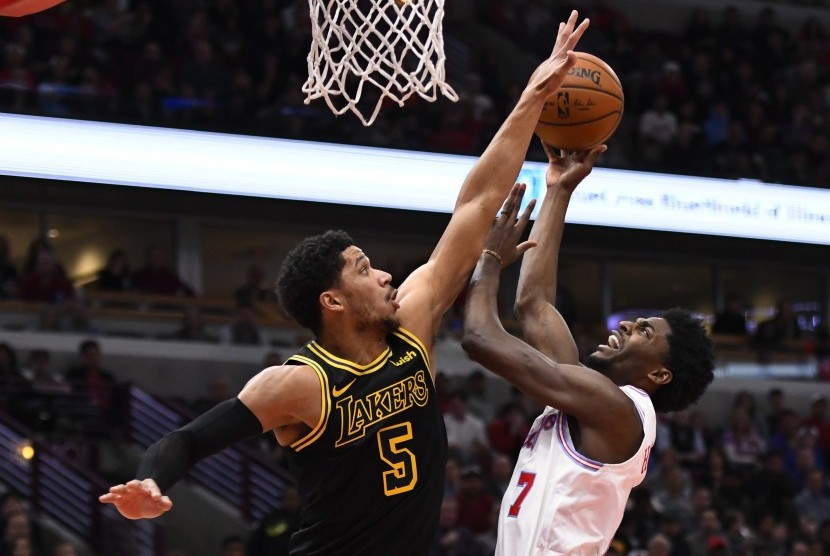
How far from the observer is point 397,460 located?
3566 millimetres

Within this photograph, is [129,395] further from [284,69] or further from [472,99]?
[472,99]

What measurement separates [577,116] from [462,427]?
6.43 m

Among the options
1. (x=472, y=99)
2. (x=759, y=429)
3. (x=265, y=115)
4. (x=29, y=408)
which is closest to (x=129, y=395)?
(x=29, y=408)

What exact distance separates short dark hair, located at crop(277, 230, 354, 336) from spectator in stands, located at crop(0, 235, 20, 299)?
8.12 metres

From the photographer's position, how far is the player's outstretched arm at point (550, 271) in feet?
14.0

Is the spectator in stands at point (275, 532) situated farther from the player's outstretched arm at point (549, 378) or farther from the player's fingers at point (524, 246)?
the player's outstretched arm at point (549, 378)

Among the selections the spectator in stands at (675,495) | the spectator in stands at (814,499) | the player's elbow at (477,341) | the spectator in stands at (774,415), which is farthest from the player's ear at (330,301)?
the spectator in stands at (774,415)

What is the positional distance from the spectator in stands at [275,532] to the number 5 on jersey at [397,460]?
16.5ft

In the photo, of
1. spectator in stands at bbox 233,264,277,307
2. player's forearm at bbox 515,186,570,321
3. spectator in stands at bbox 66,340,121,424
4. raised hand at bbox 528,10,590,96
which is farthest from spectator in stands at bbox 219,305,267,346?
raised hand at bbox 528,10,590,96

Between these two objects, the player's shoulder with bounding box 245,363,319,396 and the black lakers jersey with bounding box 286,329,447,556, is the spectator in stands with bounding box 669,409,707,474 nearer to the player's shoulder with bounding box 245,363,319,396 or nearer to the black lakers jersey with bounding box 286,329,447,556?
the black lakers jersey with bounding box 286,329,447,556

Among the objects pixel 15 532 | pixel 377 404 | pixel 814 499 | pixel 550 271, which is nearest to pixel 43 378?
pixel 15 532

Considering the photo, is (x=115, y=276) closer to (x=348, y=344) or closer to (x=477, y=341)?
(x=477, y=341)

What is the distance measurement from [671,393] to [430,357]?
2.84 ft

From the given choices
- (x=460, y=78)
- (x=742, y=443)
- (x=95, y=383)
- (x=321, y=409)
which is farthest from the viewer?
(x=460, y=78)
